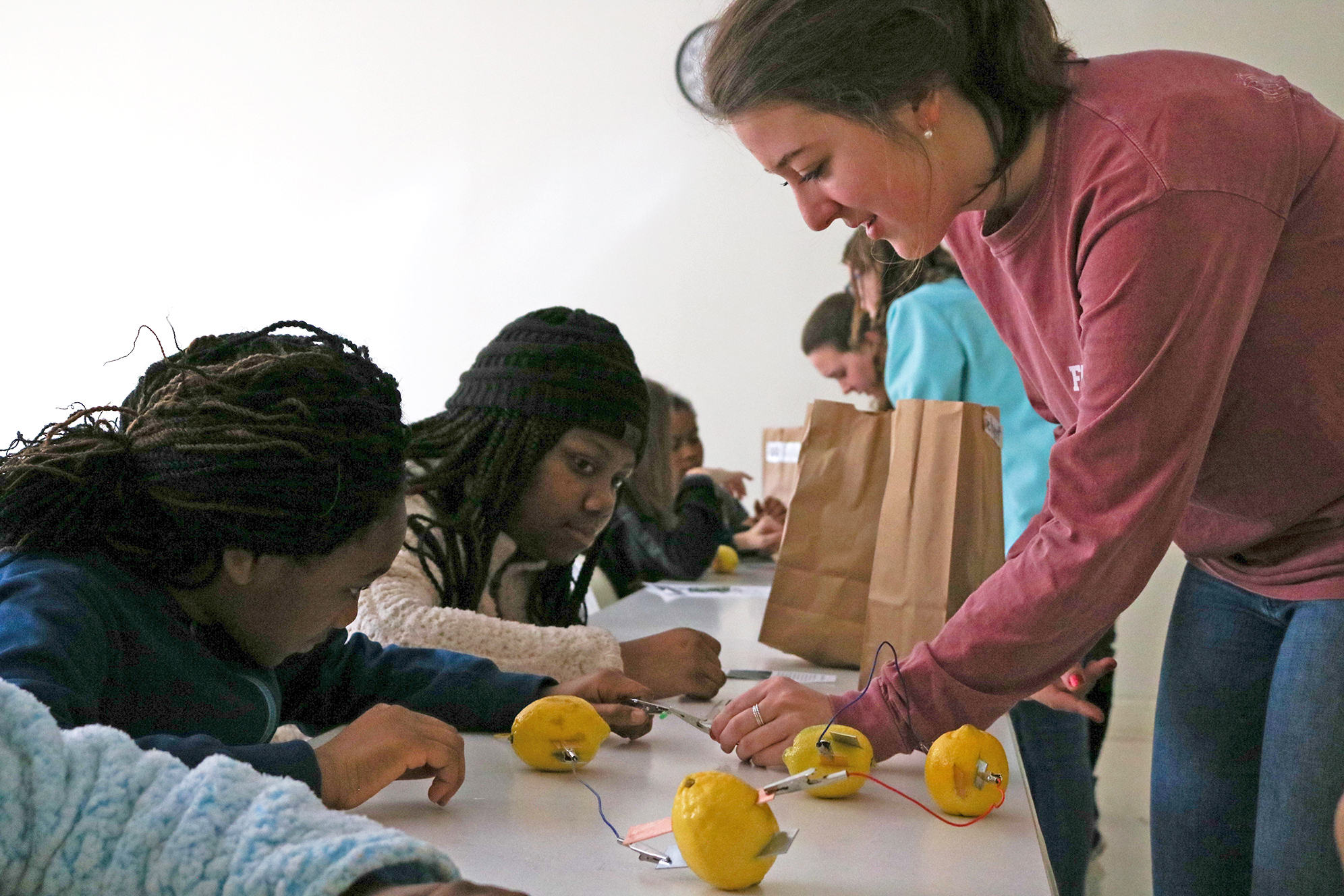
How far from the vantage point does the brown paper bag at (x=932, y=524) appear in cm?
133

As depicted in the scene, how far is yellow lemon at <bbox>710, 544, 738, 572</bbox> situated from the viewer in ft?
9.62

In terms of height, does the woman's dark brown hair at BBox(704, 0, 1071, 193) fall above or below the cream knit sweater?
above

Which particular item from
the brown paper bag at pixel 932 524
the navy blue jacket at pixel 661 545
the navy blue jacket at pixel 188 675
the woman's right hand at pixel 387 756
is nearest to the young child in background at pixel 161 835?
the navy blue jacket at pixel 188 675

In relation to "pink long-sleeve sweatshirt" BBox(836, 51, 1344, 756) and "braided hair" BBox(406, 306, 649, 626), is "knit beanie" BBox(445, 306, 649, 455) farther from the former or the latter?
"pink long-sleeve sweatshirt" BBox(836, 51, 1344, 756)

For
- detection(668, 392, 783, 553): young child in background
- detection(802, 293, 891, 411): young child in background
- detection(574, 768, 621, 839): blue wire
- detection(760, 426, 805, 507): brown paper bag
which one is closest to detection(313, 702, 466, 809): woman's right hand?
detection(574, 768, 621, 839): blue wire

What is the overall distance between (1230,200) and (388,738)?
0.76 metres

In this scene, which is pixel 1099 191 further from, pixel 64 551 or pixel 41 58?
pixel 41 58

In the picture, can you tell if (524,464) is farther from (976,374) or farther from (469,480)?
(976,374)

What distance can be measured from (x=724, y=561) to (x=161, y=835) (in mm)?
2401

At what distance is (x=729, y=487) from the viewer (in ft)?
12.1

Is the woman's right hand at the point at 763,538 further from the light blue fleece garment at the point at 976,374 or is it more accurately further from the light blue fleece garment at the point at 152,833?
the light blue fleece garment at the point at 152,833

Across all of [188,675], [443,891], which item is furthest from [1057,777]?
[443,891]

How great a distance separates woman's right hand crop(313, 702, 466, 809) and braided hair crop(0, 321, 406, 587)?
0.56 feet

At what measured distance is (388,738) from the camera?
0.85 m
